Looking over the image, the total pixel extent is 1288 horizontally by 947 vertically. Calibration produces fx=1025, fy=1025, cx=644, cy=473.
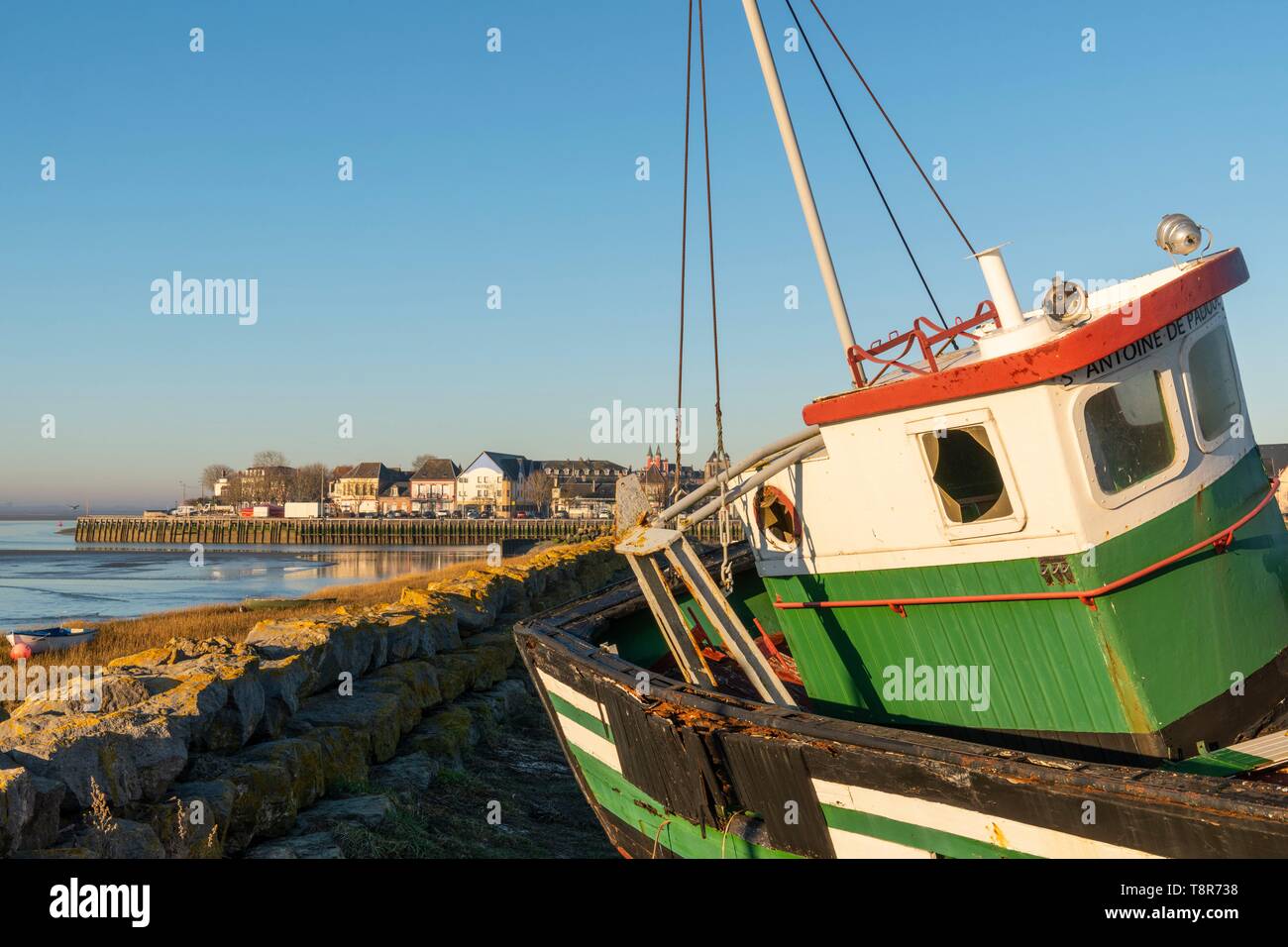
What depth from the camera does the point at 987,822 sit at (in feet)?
19.0

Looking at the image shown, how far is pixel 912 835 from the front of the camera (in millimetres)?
6258

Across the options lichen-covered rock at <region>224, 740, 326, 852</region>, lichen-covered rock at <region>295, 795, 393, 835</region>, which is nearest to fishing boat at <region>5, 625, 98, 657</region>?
lichen-covered rock at <region>224, 740, 326, 852</region>

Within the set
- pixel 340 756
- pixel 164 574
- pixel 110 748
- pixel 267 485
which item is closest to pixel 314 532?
pixel 164 574

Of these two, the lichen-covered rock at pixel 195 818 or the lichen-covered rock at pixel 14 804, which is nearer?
the lichen-covered rock at pixel 14 804

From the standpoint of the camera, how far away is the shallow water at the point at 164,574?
4519 centimetres

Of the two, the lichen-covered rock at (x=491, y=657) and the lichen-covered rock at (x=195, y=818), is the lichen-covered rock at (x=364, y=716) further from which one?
the lichen-covered rock at (x=491, y=657)

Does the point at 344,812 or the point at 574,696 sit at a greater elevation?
the point at 574,696

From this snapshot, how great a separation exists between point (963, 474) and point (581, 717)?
16.5 ft

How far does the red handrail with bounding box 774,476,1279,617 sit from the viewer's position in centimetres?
661

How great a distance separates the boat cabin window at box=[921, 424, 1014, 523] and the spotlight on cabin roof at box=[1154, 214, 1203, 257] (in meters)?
2.31

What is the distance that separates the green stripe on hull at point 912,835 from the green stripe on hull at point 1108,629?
61.4 inches

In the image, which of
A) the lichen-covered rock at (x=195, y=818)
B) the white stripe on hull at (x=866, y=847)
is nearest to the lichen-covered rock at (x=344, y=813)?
the lichen-covered rock at (x=195, y=818)

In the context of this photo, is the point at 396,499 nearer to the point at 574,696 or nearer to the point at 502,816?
the point at 502,816

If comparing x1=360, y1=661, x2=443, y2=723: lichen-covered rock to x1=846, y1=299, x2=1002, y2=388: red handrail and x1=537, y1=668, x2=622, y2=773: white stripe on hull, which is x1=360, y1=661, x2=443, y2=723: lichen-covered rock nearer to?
x1=537, y1=668, x2=622, y2=773: white stripe on hull
